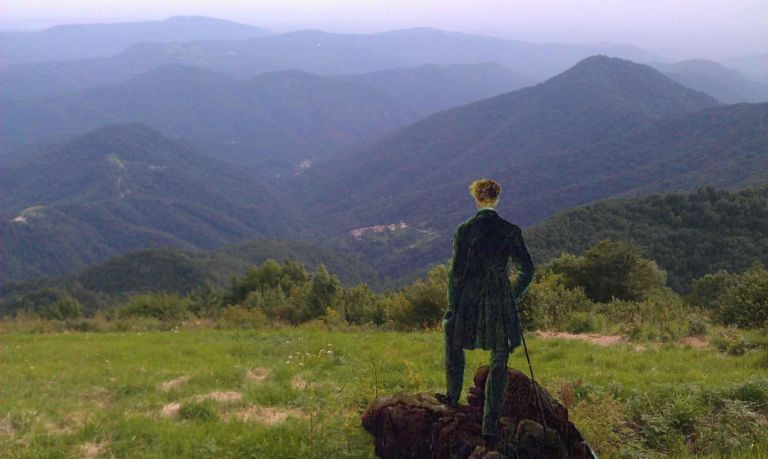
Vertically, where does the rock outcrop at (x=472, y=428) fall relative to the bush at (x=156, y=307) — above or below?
above

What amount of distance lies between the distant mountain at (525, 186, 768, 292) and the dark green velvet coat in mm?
46227

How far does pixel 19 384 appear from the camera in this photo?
10.3 m

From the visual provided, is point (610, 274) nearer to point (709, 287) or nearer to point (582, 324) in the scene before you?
point (709, 287)

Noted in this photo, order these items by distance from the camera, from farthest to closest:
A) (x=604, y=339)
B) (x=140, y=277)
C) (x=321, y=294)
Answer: (x=140, y=277) < (x=321, y=294) < (x=604, y=339)

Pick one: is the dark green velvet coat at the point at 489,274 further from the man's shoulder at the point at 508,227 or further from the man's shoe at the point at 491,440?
the man's shoe at the point at 491,440

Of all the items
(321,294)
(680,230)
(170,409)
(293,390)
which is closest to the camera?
(170,409)

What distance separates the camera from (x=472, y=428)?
5699 mm

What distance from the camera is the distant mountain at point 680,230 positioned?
159 feet

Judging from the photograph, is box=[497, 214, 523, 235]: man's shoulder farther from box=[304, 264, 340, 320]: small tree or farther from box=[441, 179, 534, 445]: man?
box=[304, 264, 340, 320]: small tree

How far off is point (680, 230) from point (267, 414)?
5712 centimetres

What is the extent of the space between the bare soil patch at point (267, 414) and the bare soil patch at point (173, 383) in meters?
2.14

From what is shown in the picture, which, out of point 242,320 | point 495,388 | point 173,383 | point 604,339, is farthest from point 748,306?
point 242,320

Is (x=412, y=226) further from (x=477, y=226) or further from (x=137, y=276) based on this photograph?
(x=477, y=226)

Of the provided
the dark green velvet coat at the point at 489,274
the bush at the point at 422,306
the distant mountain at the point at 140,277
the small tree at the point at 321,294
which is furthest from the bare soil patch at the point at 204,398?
the distant mountain at the point at 140,277
